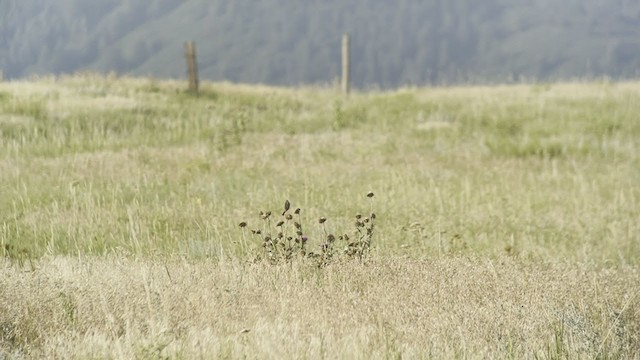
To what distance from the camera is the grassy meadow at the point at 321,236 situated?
4.02m

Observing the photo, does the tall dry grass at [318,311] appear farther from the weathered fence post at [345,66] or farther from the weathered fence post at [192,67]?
the weathered fence post at [345,66]

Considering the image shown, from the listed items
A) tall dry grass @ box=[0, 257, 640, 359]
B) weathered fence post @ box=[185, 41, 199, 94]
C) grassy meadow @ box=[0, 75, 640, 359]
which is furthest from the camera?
weathered fence post @ box=[185, 41, 199, 94]

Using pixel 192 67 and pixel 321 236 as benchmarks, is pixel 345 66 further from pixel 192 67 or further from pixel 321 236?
pixel 321 236

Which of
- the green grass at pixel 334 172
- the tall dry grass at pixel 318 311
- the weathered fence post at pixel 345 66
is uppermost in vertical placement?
the weathered fence post at pixel 345 66

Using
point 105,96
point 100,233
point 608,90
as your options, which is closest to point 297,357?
point 100,233

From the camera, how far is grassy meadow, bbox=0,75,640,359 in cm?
402

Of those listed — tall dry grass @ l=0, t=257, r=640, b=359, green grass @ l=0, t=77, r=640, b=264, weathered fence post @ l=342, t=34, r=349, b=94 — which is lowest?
green grass @ l=0, t=77, r=640, b=264

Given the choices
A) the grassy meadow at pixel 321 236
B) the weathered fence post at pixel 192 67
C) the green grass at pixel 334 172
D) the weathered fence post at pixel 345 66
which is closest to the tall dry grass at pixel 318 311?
the grassy meadow at pixel 321 236

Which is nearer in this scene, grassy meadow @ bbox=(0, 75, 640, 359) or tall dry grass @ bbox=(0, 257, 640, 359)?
tall dry grass @ bbox=(0, 257, 640, 359)

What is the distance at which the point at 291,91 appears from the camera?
1323 inches

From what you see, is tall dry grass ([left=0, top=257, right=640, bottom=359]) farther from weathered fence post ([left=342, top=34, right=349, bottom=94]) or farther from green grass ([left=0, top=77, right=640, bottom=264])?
weathered fence post ([left=342, top=34, right=349, bottom=94])

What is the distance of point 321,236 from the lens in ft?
22.8

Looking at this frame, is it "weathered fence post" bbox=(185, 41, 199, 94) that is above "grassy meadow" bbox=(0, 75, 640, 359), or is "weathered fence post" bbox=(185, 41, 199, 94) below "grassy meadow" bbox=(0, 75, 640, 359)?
above

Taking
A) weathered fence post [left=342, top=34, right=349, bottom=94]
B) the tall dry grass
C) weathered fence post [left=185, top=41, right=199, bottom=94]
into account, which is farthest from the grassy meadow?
weathered fence post [left=342, top=34, right=349, bottom=94]
